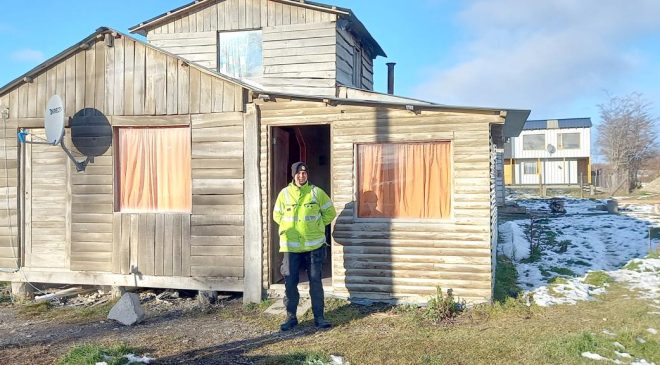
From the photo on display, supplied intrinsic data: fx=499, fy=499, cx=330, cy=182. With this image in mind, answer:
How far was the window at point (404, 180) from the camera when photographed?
6.77 meters

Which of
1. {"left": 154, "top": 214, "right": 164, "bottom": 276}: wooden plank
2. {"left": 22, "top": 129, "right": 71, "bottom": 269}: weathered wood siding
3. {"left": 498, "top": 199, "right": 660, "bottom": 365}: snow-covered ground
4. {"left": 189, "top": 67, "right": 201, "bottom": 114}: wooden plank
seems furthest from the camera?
{"left": 22, "top": 129, "right": 71, "bottom": 269}: weathered wood siding

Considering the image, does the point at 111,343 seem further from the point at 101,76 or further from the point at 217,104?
the point at 101,76

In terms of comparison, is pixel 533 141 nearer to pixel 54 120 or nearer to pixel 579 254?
pixel 579 254

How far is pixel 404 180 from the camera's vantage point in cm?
691

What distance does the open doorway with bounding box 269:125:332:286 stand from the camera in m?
7.45

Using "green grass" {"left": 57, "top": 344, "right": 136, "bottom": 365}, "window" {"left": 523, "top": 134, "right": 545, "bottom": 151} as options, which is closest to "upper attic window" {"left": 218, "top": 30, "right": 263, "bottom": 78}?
"green grass" {"left": 57, "top": 344, "right": 136, "bottom": 365}

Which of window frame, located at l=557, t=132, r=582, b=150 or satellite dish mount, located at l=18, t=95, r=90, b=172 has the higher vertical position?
window frame, located at l=557, t=132, r=582, b=150

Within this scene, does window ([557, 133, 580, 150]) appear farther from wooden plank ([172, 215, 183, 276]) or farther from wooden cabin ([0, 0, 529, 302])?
wooden plank ([172, 215, 183, 276])

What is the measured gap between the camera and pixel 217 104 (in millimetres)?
7352

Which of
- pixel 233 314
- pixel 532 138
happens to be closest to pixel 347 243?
pixel 233 314

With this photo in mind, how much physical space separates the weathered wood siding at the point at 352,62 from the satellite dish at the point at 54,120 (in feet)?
18.9

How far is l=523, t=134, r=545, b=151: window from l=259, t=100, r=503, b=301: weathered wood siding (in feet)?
108

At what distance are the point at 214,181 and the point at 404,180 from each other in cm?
279

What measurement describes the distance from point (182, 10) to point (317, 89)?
380cm
